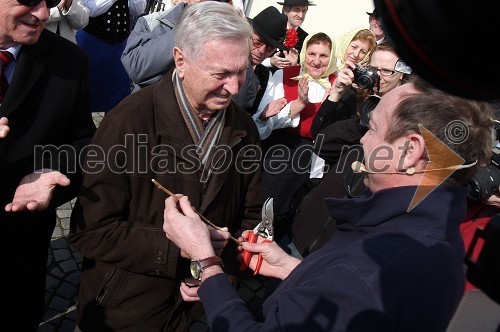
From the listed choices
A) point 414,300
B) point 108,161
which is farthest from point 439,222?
point 108,161

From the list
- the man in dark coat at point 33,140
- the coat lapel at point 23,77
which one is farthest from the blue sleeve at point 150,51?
the coat lapel at point 23,77

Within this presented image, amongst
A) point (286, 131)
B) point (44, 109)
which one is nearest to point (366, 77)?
point (286, 131)

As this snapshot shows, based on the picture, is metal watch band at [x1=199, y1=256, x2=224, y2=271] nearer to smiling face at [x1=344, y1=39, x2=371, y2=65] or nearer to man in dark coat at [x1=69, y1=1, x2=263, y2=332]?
man in dark coat at [x1=69, y1=1, x2=263, y2=332]

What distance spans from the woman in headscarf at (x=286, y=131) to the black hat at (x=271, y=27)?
13.4 inches

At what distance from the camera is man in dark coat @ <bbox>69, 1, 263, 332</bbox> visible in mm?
2061

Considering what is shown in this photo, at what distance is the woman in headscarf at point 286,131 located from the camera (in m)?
3.77

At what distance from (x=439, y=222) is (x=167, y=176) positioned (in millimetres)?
1190

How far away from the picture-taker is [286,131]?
397 cm

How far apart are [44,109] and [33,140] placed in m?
0.15

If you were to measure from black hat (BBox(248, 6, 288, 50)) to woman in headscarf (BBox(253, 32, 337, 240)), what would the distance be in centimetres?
34

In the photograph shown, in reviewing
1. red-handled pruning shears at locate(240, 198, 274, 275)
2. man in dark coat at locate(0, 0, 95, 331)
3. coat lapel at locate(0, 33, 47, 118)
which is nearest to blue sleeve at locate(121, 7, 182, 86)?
man in dark coat at locate(0, 0, 95, 331)

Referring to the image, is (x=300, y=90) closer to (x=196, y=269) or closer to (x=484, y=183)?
(x=484, y=183)

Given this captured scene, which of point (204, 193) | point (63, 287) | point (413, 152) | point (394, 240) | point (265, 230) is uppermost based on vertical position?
point (413, 152)
